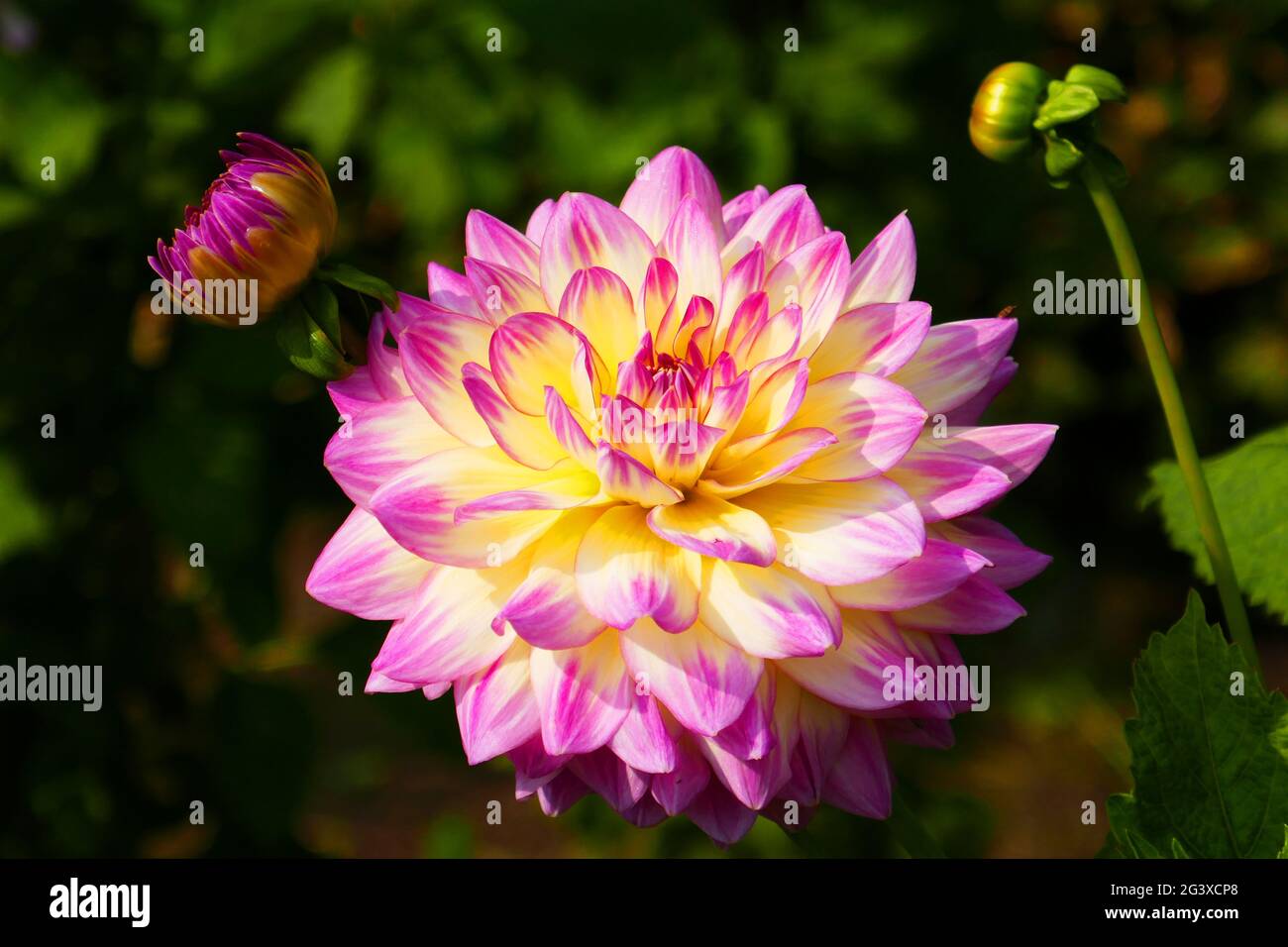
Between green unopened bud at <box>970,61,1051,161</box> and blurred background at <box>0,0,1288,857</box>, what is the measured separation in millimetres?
809

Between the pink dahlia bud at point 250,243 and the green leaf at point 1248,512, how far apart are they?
0.58m

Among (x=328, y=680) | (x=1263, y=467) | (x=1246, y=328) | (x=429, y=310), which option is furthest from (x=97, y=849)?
(x=1246, y=328)

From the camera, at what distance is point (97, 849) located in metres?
1.71

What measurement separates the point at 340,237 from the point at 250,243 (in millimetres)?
1188

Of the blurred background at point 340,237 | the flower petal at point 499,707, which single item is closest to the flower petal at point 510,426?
the flower petal at point 499,707

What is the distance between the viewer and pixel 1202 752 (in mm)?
724

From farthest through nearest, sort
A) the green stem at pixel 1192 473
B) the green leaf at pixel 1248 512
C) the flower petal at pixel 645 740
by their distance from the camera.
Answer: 1. the green leaf at pixel 1248 512
2. the green stem at pixel 1192 473
3. the flower petal at pixel 645 740

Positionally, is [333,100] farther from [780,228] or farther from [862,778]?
[862,778]

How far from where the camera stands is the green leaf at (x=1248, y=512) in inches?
34.0

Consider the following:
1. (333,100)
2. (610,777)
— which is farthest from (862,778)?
(333,100)

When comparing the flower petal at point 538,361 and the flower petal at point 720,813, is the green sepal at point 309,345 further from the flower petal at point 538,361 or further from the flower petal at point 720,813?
the flower petal at point 720,813

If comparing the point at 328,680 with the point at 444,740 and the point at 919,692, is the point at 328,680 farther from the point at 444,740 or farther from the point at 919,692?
the point at 919,692

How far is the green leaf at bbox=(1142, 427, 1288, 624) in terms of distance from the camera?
2.84ft
